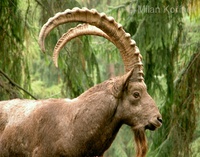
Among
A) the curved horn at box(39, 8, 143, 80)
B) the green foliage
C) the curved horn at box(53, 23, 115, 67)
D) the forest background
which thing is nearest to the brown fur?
the curved horn at box(39, 8, 143, 80)

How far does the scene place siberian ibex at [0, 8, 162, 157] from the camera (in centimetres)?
630

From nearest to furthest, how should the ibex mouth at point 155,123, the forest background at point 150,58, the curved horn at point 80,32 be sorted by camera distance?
the ibex mouth at point 155,123 < the curved horn at point 80,32 < the forest background at point 150,58

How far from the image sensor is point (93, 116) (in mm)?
6305

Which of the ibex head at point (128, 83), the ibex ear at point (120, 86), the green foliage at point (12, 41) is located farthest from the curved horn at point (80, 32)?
the green foliage at point (12, 41)

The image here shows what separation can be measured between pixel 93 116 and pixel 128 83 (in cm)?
47

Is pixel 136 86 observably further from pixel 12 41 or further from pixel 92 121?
pixel 12 41

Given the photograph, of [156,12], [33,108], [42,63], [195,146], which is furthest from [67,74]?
[42,63]

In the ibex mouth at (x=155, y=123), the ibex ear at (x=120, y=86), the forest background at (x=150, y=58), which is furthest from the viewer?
the forest background at (x=150, y=58)

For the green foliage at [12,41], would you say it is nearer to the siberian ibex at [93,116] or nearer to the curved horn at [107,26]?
the siberian ibex at [93,116]

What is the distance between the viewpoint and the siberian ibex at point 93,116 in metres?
6.30

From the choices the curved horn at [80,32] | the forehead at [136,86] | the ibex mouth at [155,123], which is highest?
the curved horn at [80,32]

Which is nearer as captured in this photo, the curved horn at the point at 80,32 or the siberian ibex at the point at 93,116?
the siberian ibex at the point at 93,116

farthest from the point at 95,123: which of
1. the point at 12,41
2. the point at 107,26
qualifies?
the point at 12,41

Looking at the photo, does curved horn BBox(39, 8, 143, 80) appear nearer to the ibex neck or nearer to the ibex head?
the ibex head
